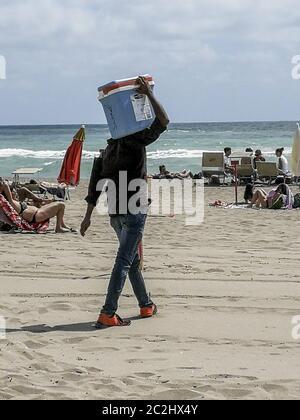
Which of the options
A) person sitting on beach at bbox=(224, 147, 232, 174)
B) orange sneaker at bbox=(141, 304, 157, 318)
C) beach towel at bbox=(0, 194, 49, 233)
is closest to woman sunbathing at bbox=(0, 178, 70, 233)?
beach towel at bbox=(0, 194, 49, 233)

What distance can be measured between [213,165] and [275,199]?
8.33 meters

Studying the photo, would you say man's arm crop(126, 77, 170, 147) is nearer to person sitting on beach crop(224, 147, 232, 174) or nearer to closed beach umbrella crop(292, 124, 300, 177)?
closed beach umbrella crop(292, 124, 300, 177)

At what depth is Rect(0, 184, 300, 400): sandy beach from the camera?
178 inches

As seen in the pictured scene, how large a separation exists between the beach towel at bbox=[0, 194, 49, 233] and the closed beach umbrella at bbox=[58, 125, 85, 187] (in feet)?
18.8

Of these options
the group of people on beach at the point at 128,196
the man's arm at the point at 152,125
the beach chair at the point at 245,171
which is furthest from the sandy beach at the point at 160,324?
the beach chair at the point at 245,171

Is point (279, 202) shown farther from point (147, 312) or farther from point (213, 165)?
point (147, 312)

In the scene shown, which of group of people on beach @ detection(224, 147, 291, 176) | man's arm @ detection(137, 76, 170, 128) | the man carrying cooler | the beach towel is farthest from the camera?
group of people on beach @ detection(224, 147, 291, 176)

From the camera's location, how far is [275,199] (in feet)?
52.5

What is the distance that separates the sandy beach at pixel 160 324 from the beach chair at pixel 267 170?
11802 mm

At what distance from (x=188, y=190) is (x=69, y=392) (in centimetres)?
1743

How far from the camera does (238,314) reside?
6371 mm

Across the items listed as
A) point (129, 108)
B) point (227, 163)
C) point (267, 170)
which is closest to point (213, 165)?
point (227, 163)
